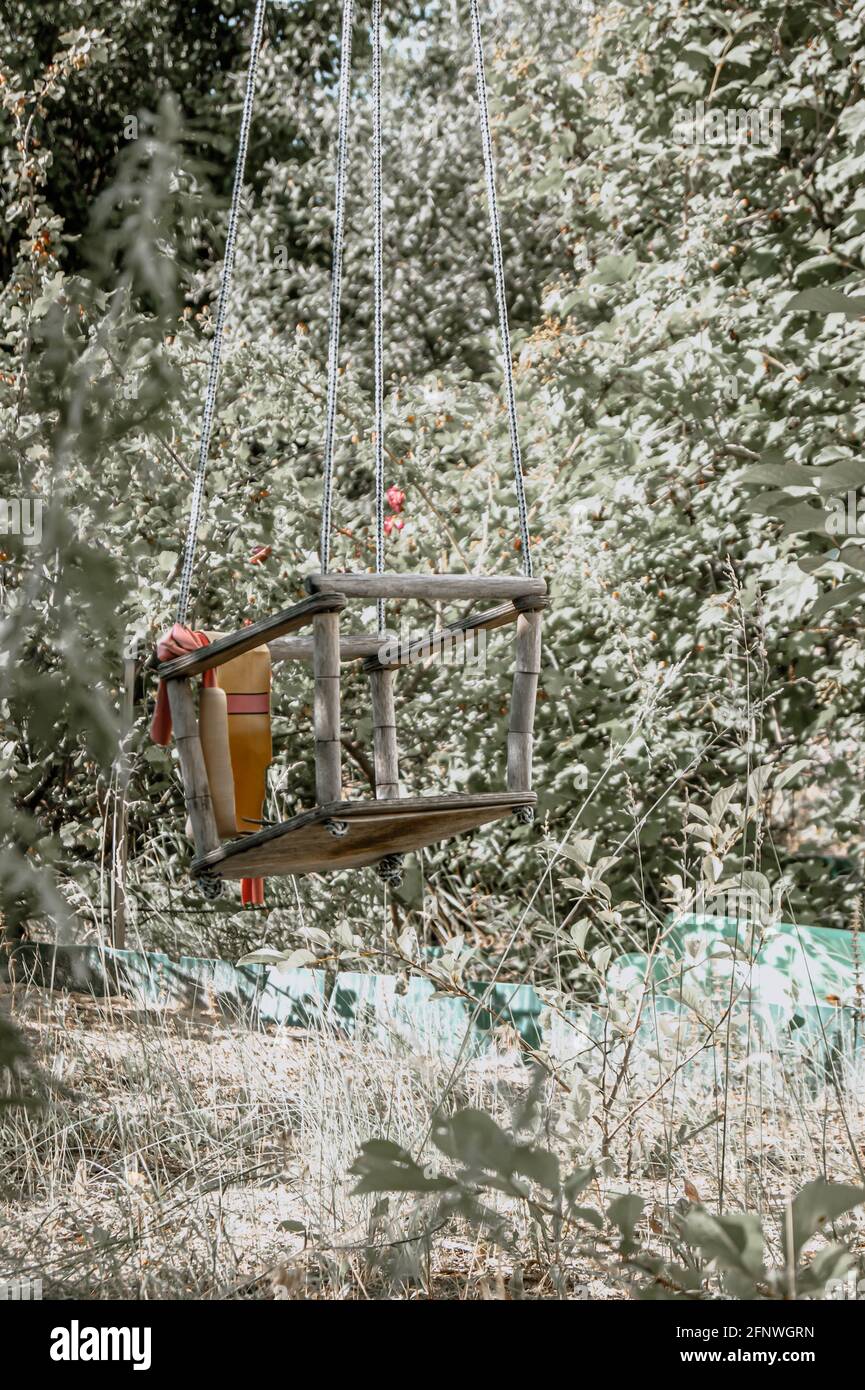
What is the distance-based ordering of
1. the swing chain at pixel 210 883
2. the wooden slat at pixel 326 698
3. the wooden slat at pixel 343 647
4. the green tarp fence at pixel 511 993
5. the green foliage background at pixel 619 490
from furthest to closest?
the green foliage background at pixel 619 490 < the green tarp fence at pixel 511 993 < the wooden slat at pixel 343 647 < the swing chain at pixel 210 883 < the wooden slat at pixel 326 698

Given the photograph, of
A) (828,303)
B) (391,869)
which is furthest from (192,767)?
(828,303)

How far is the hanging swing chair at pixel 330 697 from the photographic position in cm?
208

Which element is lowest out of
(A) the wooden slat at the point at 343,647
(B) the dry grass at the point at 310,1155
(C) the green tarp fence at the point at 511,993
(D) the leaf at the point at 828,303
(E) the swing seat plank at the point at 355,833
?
(B) the dry grass at the point at 310,1155

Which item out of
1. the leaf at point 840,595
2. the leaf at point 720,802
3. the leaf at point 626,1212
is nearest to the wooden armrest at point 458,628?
the leaf at point 720,802

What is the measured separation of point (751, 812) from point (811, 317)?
7.10 ft

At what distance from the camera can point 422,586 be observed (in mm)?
2240

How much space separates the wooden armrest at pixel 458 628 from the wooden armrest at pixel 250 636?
228 mm

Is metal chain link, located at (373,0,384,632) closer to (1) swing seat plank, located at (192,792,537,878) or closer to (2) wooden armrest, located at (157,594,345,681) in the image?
(2) wooden armrest, located at (157,594,345,681)

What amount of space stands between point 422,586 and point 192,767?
0.52m

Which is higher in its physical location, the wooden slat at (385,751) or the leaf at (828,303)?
the leaf at (828,303)

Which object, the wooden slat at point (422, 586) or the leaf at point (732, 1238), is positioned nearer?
the leaf at point (732, 1238)

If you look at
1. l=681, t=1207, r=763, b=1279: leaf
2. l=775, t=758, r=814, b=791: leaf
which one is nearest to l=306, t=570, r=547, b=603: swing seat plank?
l=775, t=758, r=814, b=791: leaf

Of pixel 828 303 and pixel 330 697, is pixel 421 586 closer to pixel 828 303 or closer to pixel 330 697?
pixel 330 697

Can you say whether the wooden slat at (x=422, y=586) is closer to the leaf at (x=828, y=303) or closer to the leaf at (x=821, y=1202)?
the leaf at (x=828, y=303)
